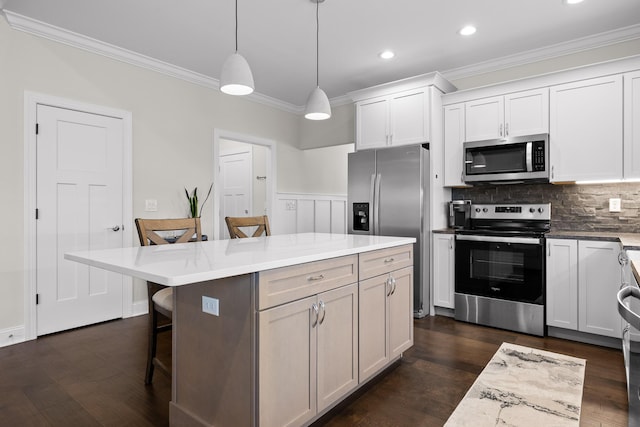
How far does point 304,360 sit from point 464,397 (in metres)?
1.08

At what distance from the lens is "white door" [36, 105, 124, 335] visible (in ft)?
10.5

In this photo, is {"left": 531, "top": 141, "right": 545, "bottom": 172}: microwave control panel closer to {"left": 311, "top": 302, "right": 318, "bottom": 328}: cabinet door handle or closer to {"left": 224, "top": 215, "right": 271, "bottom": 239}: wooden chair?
{"left": 224, "top": 215, "right": 271, "bottom": 239}: wooden chair

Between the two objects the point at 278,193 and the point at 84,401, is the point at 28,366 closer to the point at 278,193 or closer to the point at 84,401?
the point at 84,401

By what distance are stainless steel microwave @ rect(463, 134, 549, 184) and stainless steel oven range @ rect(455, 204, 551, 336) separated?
326mm

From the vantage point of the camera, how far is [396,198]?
392 centimetres

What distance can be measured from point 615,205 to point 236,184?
15.8ft

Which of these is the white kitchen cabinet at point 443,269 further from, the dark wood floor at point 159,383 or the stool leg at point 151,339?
the stool leg at point 151,339

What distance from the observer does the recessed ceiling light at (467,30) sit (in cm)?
317

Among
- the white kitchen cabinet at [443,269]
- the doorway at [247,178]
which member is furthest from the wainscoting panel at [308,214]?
the white kitchen cabinet at [443,269]

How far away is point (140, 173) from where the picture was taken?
12.5ft

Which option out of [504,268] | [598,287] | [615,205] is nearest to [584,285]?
[598,287]

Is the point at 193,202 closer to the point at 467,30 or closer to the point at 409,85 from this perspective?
the point at 409,85

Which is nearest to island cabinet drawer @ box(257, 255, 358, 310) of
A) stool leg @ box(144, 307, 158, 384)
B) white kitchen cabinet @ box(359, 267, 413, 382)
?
white kitchen cabinet @ box(359, 267, 413, 382)

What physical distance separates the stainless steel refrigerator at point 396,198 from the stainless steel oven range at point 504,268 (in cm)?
35
